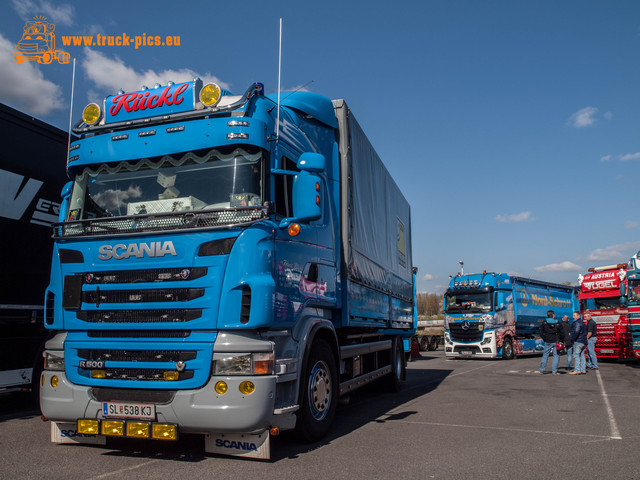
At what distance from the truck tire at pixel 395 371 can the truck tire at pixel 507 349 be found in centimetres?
1167

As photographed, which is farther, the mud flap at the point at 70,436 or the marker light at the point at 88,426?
the mud flap at the point at 70,436

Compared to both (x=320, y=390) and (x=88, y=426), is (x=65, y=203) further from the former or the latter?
(x=320, y=390)

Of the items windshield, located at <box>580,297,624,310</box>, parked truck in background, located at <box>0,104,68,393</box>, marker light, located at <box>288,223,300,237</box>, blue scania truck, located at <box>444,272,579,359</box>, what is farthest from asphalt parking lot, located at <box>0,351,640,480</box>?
windshield, located at <box>580,297,624,310</box>

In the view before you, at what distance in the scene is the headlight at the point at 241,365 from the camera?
4.63 meters

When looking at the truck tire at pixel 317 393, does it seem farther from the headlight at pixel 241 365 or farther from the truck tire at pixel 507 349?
the truck tire at pixel 507 349

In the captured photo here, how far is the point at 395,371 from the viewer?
1055cm

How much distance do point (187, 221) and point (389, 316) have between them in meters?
5.59

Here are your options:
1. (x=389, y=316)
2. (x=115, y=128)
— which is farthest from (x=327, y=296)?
(x=389, y=316)

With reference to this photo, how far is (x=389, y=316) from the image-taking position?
31.8 feet

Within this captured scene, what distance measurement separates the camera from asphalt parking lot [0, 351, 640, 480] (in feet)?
15.3

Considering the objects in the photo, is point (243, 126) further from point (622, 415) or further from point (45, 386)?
point (622, 415)

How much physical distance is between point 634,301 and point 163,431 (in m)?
16.6

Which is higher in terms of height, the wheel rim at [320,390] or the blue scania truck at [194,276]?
the blue scania truck at [194,276]

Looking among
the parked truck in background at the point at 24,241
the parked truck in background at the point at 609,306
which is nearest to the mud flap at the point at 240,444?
the parked truck in background at the point at 24,241
